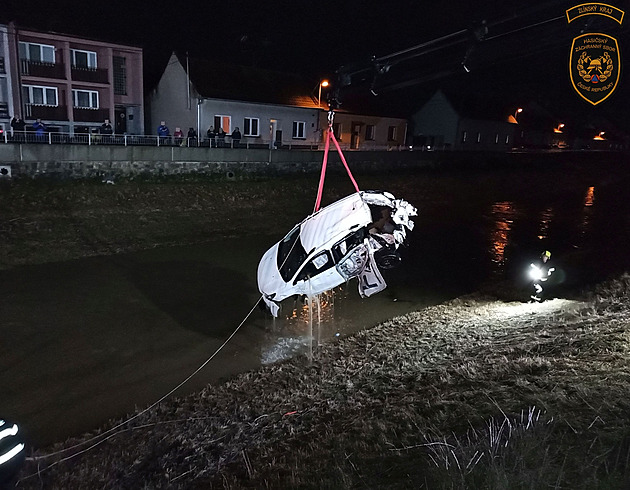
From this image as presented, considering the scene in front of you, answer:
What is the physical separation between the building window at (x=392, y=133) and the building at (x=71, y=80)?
2538cm

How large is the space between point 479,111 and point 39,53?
4977cm

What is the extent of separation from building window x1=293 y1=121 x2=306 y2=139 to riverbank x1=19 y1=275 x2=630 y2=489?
33.0 metres

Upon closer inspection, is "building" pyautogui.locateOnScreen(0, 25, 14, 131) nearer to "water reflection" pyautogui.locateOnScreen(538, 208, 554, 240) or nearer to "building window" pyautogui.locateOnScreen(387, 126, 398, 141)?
"water reflection" pyautogui.locateOnScreen(538, 208, 554, 240)

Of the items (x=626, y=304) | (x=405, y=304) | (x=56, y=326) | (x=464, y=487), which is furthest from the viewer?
(x=405, y=304)

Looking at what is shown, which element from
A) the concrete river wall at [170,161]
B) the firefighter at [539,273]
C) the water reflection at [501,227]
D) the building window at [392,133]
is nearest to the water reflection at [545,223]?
the water reflection at [501,227]

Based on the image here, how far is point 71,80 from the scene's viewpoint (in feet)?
108

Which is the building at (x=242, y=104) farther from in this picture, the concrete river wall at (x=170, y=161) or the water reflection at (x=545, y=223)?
the water reflection at (x=545, y=223)

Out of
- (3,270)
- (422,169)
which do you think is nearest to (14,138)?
(3,270)

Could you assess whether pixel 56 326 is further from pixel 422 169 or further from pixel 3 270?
pixel 422 169

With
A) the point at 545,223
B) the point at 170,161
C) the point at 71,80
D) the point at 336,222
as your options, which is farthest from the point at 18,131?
the point at 545,223

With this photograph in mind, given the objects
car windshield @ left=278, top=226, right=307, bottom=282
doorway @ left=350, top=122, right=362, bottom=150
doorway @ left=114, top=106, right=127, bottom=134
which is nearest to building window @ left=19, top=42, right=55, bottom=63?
doorway @ left=114, top=106, right=127, bottom=134

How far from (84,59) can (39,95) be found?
4145 millimetres

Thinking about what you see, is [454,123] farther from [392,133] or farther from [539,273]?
[539,273]

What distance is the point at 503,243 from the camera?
26.7 meters
